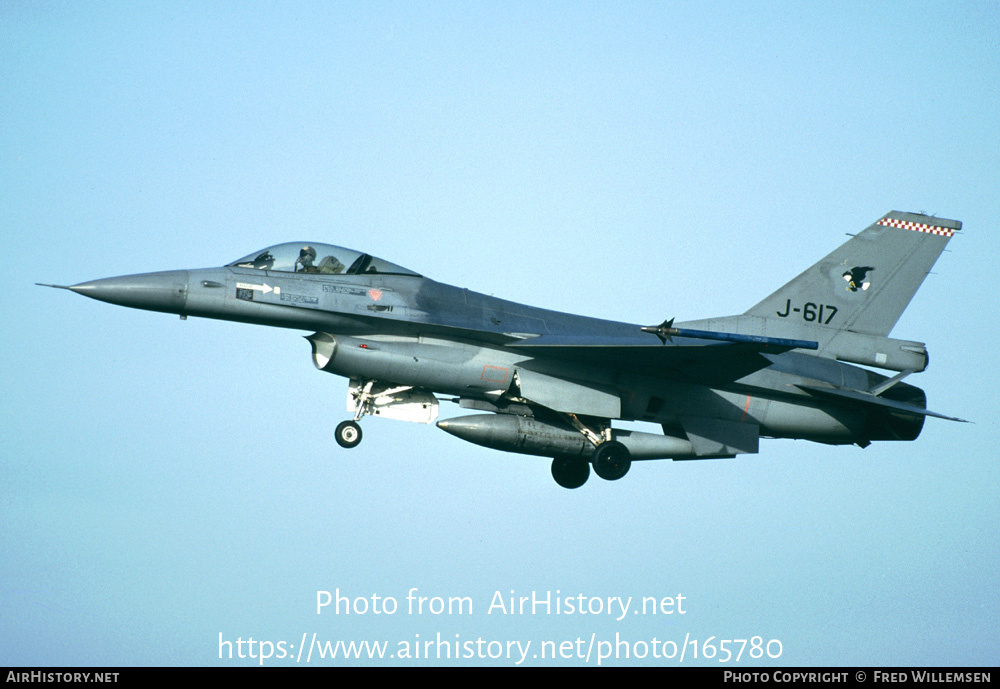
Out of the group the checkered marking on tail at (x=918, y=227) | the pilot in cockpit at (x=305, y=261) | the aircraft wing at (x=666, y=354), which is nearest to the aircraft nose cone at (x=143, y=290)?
the pilot in cockpit at (x=305, y=261)

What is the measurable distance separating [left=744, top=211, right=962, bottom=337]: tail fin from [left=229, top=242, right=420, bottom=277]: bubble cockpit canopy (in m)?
6.90

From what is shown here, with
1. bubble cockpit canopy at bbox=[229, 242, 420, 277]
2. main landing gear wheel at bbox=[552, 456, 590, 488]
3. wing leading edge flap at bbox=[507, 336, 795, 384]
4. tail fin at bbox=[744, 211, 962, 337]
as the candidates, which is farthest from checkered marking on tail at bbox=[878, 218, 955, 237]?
bubble cockpit canopy at bbox=[229, 242, 420, 277]

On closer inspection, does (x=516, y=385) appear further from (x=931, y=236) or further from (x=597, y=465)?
(x=931, y=236)

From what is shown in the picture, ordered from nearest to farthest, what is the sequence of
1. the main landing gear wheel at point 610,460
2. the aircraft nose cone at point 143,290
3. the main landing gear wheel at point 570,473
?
the aircraft nose cone at point 143,290, the main landing gear wheel at point 610,460, the main landing gear wheel at point 570,473

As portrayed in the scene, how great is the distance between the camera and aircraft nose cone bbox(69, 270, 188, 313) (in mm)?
18109

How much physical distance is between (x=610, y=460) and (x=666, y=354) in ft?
6.86

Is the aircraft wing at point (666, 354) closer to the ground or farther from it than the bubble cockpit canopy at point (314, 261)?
closer to the ground

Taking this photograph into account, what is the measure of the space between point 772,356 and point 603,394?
3.10 m

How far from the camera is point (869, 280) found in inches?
862

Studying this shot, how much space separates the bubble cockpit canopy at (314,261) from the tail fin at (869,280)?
6901mm

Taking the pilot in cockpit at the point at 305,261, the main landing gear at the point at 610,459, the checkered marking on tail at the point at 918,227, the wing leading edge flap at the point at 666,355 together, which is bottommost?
the main landing gear at the point at 610,459

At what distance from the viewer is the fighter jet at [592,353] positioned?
742 inches

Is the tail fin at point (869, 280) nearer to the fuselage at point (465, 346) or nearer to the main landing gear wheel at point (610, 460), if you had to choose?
the fuselage at point (465, 346)
